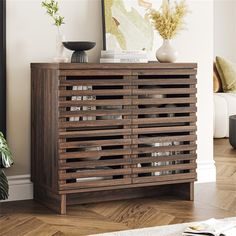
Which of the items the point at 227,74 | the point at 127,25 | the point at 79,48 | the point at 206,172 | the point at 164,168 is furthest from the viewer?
the point at 227,74

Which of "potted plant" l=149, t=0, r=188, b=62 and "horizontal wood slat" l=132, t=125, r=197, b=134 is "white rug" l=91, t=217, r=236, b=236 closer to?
"horizontal wood slat" l=132, t=125, r=197, b=134

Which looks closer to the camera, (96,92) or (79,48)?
(96,92)

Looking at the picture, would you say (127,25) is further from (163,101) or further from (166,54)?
(163,101)

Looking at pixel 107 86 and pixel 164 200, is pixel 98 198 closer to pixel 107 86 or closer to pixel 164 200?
pixel 164 200

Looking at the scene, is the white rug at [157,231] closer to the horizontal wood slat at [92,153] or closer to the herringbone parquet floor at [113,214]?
the herringbone parquet floor at [113,214]

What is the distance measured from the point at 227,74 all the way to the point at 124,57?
12.4 ft

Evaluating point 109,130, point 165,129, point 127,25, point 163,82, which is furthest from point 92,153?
point 127,25

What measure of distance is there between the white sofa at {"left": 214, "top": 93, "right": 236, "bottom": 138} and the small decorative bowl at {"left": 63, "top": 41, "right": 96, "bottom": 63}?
10.6ft

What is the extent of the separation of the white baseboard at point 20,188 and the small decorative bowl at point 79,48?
33.7 inches

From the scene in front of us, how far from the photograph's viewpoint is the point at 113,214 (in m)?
3.84

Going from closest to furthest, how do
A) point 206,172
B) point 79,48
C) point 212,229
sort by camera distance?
point 212,229
point 79,48
point 206,172

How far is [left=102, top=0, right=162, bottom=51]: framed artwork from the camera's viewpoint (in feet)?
14.2

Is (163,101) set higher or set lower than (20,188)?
higher

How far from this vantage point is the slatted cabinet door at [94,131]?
149 inches
